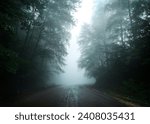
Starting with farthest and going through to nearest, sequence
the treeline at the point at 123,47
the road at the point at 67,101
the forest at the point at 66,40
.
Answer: the treeline at the point at 123,47 → the forest at the point at 66,40 → the road at the point at 67,101

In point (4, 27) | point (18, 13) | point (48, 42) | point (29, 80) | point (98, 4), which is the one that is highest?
point (98, 4)

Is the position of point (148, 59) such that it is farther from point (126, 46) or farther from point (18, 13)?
point (18, 13)

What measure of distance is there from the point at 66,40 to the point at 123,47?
6593mm

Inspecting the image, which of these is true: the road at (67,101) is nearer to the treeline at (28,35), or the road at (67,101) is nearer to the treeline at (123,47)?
the treeline at (28,35)

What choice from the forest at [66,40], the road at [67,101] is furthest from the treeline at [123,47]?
the road at [67,101]

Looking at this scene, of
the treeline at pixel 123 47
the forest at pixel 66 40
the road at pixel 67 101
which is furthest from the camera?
the treeline at pixel 123 47

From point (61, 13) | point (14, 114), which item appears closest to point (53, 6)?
point (61, 13)

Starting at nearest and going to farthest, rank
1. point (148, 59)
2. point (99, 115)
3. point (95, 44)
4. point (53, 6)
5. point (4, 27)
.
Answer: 1. point (99, 115)
2. point (4, 27)
3. point (148, 59)
4. point (53, 6)
5. point (95, 44)

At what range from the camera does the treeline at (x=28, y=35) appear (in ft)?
34.6

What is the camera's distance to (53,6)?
2036 cm

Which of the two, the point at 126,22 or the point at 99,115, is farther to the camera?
the point at 126,22

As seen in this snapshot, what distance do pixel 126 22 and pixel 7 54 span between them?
15.2 metres

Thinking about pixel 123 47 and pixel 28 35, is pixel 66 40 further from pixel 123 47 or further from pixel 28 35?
pixel 123 47

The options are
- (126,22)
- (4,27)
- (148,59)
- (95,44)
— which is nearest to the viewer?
(4,27)
